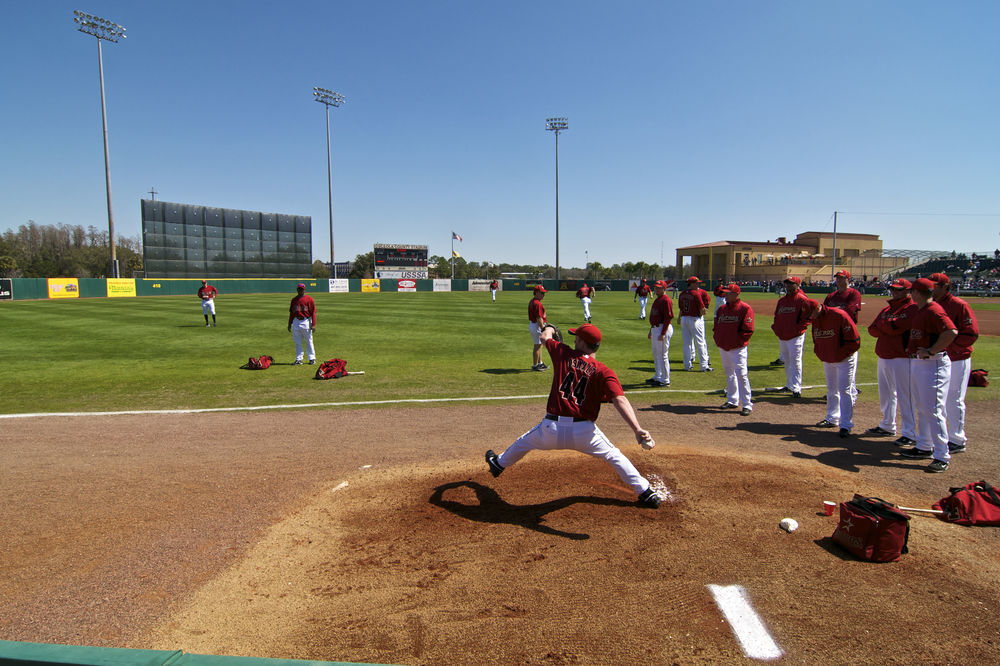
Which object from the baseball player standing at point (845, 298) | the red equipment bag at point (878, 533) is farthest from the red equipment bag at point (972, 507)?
the baseball player standing at point (845, 298)

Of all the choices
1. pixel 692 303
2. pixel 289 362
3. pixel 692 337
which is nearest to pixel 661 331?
pixel 692 303

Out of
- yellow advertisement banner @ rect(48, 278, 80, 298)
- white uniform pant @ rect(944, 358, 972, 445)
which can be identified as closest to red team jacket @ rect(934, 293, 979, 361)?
white uniform pant @ rect(944, 358, 972, 445)

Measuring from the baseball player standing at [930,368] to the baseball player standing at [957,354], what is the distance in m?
0.32

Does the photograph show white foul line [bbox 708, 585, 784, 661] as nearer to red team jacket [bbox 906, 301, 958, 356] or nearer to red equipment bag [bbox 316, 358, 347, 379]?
red team jacket [bbox 906, 301, 958, 356]

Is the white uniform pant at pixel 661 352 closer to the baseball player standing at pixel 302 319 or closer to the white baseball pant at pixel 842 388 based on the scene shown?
the white baseball pant at pixel 842 388

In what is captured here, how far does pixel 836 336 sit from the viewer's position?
8188mm

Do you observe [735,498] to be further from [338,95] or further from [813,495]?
[338,95]

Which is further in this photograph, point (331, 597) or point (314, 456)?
point (314, 456)

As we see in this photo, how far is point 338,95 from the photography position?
6169cm

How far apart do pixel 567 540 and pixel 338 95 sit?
66.5 m

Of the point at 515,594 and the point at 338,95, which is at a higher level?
the point at 338,95

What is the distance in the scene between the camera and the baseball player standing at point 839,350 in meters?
8.12

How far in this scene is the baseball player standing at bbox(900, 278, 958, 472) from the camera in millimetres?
6641

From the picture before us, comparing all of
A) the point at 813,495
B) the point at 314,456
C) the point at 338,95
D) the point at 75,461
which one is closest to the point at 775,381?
the point at 813,495
